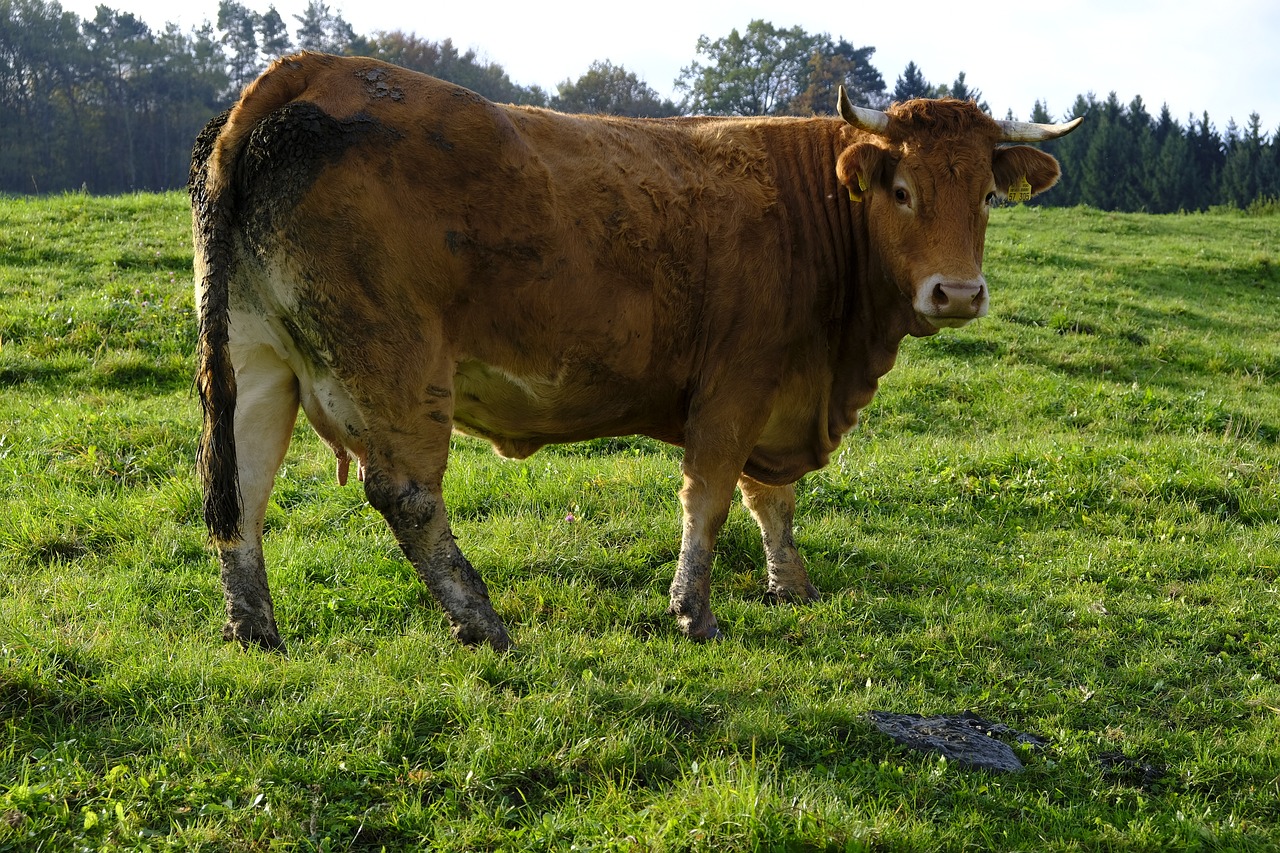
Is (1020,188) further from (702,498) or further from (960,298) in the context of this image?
(702,498)

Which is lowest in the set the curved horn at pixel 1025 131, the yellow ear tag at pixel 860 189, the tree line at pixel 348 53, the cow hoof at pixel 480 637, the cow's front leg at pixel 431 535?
the cow hoof at pixel 480 637

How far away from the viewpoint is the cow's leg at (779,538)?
6797 millimetres

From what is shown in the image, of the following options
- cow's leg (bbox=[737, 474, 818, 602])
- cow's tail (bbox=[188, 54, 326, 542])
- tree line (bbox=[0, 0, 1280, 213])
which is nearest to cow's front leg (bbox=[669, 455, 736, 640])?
cow's leg (bbox=[737, 474, 818, 602])

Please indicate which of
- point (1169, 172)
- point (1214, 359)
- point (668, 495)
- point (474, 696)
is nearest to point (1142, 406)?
point (1214, 359)

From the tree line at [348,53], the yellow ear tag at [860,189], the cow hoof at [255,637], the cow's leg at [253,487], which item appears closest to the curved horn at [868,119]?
the yellow ear tag at [860,189]

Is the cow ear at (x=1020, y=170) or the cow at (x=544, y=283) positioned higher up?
the cow ear at (x=1020, y=170)

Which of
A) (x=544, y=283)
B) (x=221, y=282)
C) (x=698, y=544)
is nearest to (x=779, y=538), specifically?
(x=698, y=544)

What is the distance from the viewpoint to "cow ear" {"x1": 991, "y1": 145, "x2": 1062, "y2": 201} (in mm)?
6348

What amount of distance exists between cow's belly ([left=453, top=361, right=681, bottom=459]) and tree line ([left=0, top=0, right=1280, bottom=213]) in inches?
1853

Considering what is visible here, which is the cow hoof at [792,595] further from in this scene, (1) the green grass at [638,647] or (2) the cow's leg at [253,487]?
(2) the cow's leg at [253,487]

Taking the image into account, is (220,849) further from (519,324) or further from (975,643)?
(975,643)

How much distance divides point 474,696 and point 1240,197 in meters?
70.8

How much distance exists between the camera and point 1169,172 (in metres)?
64.0

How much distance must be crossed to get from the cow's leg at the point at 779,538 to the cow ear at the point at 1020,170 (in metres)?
2.31
